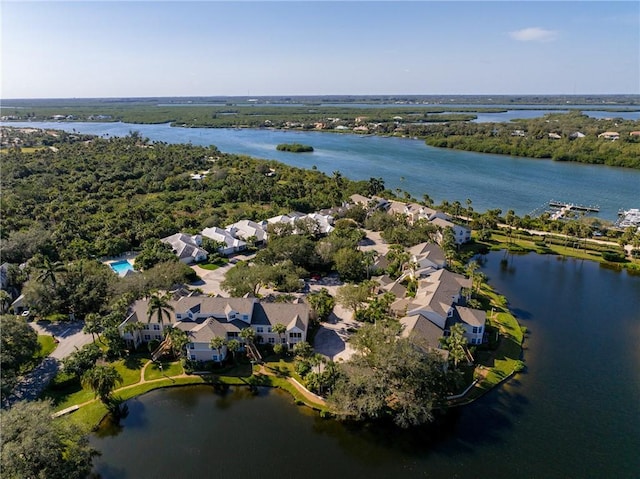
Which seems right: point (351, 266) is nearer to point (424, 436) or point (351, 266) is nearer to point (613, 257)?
point (424, 436)

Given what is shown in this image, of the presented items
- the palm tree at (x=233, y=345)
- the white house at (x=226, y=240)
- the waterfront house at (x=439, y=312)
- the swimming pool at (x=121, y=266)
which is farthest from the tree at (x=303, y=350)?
the white house at (x=226, y=240)

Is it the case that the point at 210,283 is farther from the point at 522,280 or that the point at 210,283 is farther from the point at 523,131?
the point at 523,131

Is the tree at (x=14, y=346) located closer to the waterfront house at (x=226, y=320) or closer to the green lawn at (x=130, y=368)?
the green lawn at (x=130, y=368)

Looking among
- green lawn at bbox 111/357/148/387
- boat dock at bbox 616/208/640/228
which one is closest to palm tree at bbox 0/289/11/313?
green lawn at bbox 111/357/148/387

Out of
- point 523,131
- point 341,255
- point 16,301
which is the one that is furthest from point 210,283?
point 523,131

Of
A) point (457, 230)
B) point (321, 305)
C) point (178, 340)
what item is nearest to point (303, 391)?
point (321, 305)

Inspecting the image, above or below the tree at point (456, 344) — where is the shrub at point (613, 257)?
below
